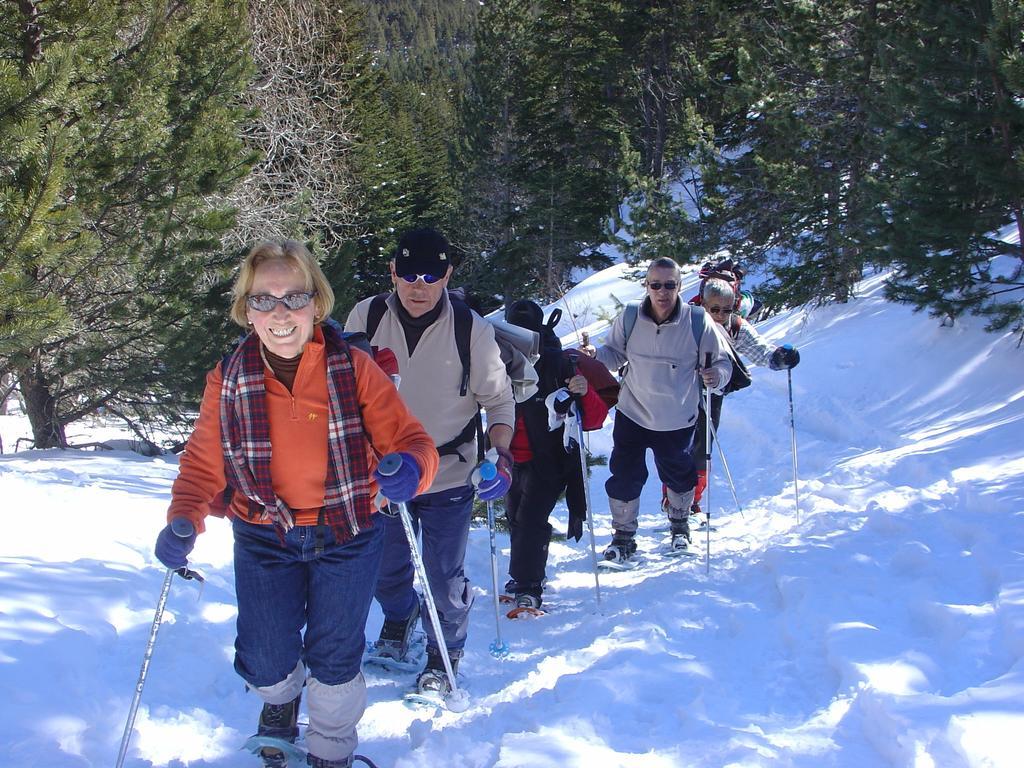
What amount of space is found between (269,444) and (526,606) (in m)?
2.93

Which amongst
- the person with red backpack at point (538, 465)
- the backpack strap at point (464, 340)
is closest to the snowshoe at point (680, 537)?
the person with red backpack at point (538, 465)

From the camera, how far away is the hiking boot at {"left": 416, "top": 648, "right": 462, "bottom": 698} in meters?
3.79

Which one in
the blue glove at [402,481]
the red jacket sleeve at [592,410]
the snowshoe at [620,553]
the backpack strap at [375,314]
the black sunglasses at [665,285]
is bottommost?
the snowshoe at [620,553]

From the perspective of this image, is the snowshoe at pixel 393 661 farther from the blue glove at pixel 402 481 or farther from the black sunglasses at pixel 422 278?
the black sunglasses at pixel 422 278

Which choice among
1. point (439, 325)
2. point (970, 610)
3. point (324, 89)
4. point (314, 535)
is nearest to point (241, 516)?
point (314, 535)

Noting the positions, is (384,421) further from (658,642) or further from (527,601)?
(527,601)

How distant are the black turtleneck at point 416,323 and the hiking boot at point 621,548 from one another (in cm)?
301

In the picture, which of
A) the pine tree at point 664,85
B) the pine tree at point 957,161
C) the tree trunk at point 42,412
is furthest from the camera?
the pine tree at point 664,85

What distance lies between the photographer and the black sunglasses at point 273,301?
2.69 meters

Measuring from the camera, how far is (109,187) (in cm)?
861

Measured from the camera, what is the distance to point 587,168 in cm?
3247

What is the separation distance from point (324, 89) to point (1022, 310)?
1467 centimetres

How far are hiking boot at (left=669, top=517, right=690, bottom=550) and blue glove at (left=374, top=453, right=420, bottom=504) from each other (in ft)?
13.6

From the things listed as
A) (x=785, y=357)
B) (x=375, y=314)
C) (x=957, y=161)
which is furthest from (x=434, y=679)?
(x=957, y=161)
